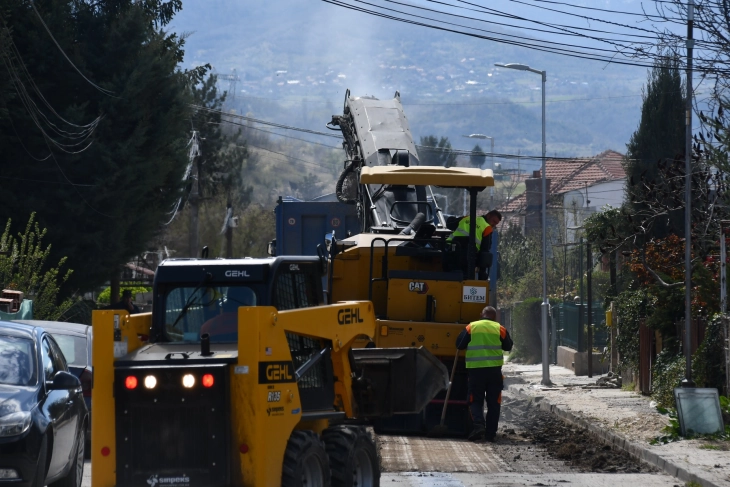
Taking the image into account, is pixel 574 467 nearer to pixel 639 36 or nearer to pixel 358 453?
pixel 358 453

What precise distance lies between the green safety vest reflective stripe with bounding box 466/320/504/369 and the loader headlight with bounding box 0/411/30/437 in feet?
22.1

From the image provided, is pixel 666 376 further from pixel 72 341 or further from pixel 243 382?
pixel 243 382

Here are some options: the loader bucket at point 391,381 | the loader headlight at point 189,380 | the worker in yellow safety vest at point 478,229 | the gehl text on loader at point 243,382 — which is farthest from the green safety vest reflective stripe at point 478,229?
the loader headlight at point 189,380

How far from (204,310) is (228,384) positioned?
99 centimetres

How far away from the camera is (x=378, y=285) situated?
14.9 meters

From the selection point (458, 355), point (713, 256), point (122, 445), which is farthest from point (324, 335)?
point (713, 256)

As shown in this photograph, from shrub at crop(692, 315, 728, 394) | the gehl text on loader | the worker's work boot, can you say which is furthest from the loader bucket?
shrub at crop(692, 315, 728, 394)

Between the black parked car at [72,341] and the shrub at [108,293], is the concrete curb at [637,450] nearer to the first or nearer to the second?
the black parked car at [72,341]

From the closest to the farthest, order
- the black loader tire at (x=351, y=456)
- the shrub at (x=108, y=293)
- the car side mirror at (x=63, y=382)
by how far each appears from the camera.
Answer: the black loader tire at (x=351, y=456) < the car side mirror at (x=63, y=382) < the shrub at (x=108, y=293)

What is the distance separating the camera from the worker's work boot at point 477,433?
14391 mm

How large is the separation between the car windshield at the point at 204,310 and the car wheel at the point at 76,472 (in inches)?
83.0

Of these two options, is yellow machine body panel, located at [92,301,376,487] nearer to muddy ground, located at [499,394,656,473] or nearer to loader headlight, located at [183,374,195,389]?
→ loader headlight, located at [183,374,195,389]

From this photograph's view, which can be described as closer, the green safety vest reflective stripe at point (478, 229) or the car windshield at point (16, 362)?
the car windshield at point (16, 362)

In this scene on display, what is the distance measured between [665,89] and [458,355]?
63.7ft
